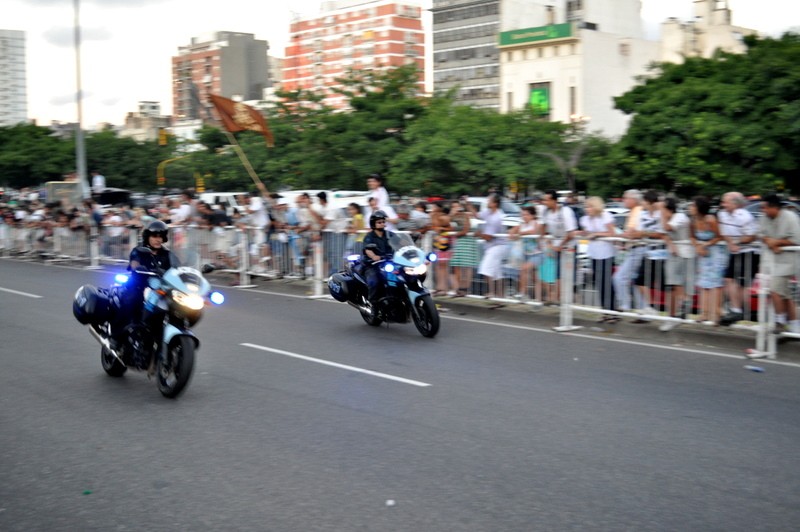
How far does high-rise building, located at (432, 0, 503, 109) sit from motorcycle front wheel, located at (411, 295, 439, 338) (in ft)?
326

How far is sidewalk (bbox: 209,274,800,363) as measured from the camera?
1041 centimetres

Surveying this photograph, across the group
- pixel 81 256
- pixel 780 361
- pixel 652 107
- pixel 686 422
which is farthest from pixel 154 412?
pixel 652 107

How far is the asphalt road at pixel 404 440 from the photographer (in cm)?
484

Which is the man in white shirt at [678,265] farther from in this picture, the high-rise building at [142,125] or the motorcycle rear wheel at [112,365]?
the high-rise building at [142,125]

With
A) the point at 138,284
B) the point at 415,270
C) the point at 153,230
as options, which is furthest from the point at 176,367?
the point at 415,270

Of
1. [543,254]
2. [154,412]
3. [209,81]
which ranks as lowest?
[154,412]

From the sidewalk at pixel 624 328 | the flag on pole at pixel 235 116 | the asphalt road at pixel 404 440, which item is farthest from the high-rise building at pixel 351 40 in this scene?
the asphalt road at pixel 404 440

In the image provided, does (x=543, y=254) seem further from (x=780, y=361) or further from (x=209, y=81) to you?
(x=209, y=81)

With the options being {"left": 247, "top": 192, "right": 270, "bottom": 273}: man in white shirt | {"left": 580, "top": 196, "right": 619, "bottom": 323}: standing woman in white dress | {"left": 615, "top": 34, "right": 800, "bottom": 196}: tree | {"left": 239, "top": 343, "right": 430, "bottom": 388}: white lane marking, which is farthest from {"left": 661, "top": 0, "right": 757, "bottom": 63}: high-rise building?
{"left": 239, "top": 343, "right": 430, "bottom": 388}: white lane marking

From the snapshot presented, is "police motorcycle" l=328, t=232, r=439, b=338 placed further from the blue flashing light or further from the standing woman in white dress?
the blue flashing light

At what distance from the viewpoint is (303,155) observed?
39.1m

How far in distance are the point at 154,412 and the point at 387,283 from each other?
15.6 ft

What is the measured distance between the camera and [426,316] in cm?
1122

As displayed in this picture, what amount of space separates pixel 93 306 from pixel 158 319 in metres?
0.88
